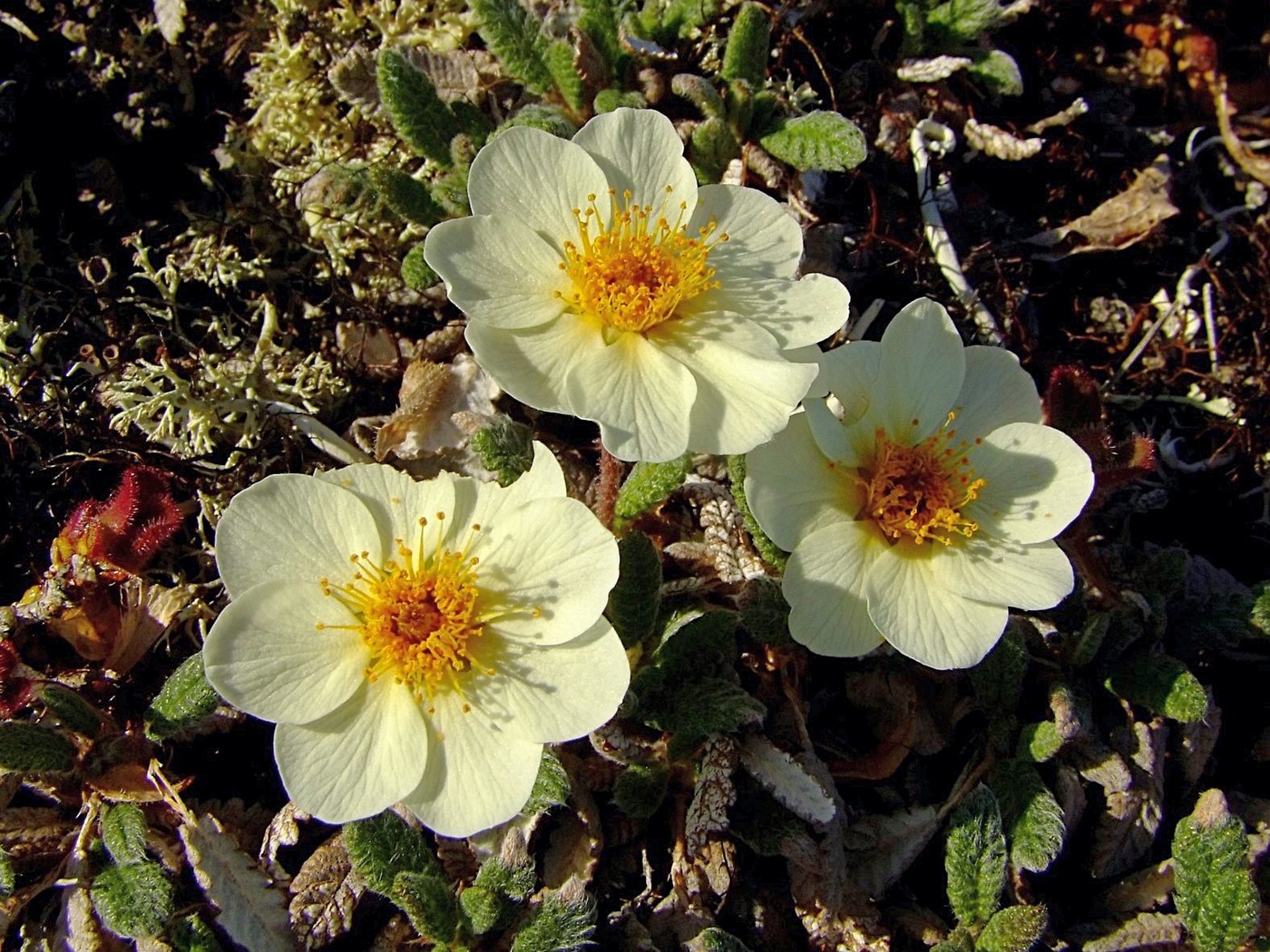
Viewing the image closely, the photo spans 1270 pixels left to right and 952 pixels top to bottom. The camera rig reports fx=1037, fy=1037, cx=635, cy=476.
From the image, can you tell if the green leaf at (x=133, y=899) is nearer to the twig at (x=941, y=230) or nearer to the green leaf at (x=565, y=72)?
the green leaf at (x=565, y=72)

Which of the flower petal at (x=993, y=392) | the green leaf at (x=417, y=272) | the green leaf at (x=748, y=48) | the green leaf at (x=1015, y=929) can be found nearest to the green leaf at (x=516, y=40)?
the green leaf at (x=748, y=48)

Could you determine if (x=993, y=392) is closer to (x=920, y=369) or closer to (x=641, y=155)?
(x=920, y=369)

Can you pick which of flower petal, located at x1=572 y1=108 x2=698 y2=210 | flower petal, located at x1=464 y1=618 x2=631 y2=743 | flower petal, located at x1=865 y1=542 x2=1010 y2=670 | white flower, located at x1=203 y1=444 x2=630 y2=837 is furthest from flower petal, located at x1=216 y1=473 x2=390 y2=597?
flower petal, located at x1=865 y1=542 x2=1010 y2=670

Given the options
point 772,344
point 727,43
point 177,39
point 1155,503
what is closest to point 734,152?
point 727,43

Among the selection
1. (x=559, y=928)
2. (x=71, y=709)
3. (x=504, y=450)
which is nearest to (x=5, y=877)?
(x=71, y=709)

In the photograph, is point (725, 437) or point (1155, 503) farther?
point (1155, 503)

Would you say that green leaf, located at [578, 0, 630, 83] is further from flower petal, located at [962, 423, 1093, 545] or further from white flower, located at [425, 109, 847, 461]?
flower petal, located at [962, 423, 1093, 545]

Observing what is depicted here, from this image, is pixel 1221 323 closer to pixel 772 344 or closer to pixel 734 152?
pixel 734 152
